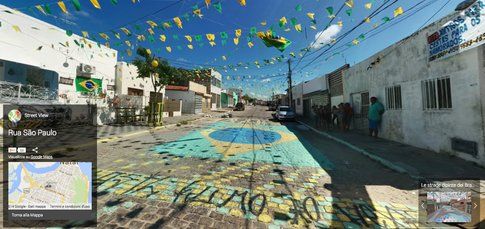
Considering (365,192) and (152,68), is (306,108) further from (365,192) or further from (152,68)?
(365,192)

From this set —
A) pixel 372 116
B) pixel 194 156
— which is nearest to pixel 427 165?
pixel 372 116

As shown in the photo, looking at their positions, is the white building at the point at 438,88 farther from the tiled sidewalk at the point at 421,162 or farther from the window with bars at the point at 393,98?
the tiled sidewalk at the point at 421,162

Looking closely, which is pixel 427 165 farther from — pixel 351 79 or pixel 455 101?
pixel 351 79

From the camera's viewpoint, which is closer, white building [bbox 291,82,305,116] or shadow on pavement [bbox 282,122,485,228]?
shadow on pavement [bbox 282,122,485,228]

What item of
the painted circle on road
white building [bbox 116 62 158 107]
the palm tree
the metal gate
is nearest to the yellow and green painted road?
the painted circle on road

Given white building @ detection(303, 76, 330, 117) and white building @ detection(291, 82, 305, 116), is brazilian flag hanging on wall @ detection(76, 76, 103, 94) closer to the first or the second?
white building @ detection(303, 76, 330, 117)

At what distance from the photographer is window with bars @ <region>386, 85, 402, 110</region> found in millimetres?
9062

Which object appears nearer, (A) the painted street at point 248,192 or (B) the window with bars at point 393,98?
(A) the painted street at point 248,192

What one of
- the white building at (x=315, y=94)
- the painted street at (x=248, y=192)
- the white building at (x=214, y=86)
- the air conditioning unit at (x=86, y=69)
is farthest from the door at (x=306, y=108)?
the air conditioning unit at (x=86, y=69)

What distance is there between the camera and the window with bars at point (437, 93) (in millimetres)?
6691

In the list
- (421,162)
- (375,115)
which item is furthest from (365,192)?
(375,115)

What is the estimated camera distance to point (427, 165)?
5895 millimetres

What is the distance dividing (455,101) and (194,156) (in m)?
8.33

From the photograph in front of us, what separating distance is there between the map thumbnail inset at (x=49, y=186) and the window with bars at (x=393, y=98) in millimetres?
11086
